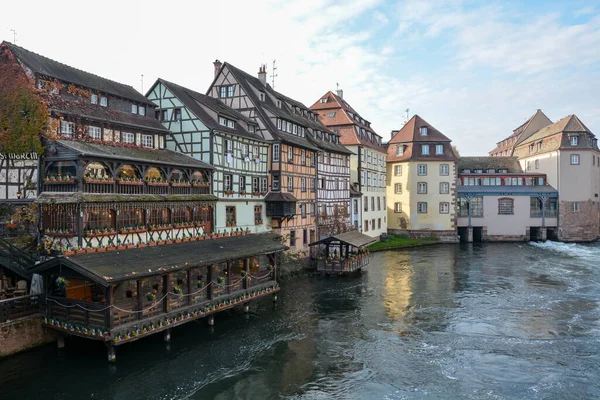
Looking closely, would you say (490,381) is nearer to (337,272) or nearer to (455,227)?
(337,272)

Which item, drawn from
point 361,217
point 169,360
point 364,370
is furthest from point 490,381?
point 361,217

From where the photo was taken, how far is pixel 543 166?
197ft

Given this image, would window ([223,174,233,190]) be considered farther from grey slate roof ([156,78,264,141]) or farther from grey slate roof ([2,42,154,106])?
grey slate roof ([2,42,154,106])

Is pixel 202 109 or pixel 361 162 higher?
pixel 202 109

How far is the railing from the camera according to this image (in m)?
18.2

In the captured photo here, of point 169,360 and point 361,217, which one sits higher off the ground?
point 361,217

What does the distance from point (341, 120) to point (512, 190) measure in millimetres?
23685

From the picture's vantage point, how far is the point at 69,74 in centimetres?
2548

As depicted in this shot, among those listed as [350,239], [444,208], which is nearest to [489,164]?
[444,208]

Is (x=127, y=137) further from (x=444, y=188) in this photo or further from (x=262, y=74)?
(x=444, y=188)

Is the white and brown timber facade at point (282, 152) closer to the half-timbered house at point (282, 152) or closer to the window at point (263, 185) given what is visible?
the half-timbered house at point (282, 152)

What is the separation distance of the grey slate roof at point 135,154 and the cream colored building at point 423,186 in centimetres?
3609

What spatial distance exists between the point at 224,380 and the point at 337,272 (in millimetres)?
19604

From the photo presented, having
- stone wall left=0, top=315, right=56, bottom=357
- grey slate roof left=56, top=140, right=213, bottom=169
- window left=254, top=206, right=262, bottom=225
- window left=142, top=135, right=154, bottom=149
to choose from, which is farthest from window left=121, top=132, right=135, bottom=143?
stone wall left=0, top=315, right=56, bottom=357
